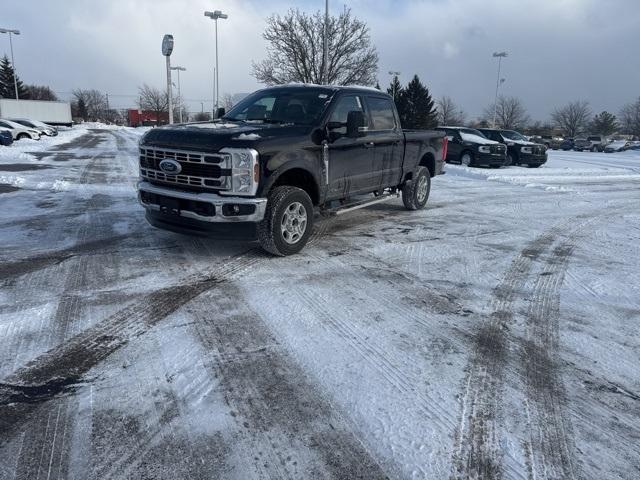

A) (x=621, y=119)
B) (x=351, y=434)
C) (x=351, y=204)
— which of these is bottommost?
(x=351, y=434)

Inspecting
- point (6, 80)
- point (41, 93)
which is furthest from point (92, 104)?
point (6, 80)

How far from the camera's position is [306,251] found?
604 cm

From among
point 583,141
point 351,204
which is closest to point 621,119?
point 583,141

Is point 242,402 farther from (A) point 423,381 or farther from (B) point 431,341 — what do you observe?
(B) point 431,341

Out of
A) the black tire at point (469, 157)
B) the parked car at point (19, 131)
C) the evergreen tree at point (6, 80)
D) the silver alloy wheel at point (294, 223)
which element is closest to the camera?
the silver alloy wheel at point (294, 223)

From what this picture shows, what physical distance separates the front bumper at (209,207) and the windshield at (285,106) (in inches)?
61.6

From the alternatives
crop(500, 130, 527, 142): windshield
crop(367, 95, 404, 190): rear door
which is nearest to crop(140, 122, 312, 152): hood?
crop(367, 95, 404, 190): rear door

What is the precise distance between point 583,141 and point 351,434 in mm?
53492

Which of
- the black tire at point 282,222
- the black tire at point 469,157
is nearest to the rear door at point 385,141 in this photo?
the black tire at point 282,222

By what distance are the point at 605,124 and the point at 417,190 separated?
278ft

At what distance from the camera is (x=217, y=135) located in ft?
16.8

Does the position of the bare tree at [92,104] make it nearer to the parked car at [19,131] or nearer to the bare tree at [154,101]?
the bare tree at [154,101]

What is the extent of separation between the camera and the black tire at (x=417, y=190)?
8641mm

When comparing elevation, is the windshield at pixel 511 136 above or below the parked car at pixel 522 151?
above
